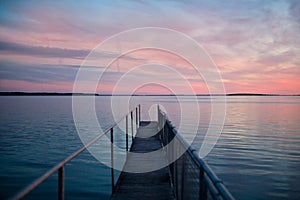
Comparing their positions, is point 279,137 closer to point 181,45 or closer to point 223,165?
point 223,165

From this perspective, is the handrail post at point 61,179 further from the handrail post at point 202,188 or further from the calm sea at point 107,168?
the calm sea at point 107,168

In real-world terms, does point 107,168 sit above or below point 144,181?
below

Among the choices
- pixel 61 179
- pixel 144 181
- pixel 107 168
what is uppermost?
pixel 61 179

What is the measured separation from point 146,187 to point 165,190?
1.34 ft

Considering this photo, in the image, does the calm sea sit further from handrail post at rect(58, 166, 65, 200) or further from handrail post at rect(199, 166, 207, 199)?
handrail post at rect(199, 166, 207, 199)

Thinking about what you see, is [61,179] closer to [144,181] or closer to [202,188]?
[202,188]

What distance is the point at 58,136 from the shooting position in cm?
2109

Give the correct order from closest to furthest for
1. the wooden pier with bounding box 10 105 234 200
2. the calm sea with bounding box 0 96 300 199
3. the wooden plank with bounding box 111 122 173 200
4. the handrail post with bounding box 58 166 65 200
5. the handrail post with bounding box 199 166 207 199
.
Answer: the wooden pier with bounding box 10 105 234 200
the handrail post with bounding box 199 166 207 199
the handrail post with bounding box 58 166 65 200
the wooden plank with bounding box 111 122 173 200
the calm sea with bounding box 0 96 300 199

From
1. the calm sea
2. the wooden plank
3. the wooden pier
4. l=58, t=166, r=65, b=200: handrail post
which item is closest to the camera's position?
the wooden pier

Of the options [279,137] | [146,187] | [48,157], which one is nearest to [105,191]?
[146,187]

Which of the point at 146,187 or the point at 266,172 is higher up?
the point at 146,187

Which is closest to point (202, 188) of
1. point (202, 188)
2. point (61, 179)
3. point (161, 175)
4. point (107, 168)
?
point (202, 188)

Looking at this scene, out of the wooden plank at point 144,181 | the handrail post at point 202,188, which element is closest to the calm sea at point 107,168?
the wooden plank at point 144,181

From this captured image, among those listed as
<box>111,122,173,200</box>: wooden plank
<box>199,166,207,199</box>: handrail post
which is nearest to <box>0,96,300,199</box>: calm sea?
<box>111,122,173,200</box>: wooden plank
